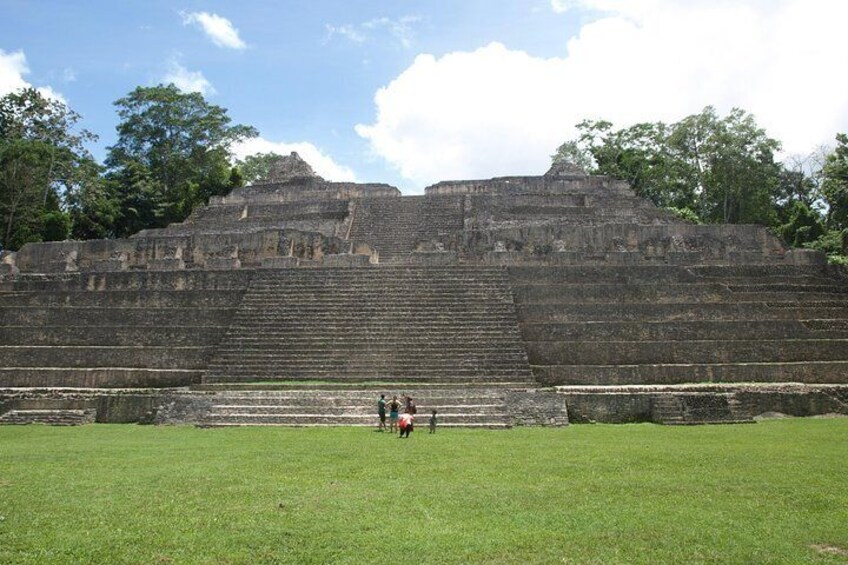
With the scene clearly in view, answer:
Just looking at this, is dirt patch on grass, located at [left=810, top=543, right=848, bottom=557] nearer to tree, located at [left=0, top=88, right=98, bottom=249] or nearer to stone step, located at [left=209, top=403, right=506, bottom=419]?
stone step, located at [left=209, top=403, right=506, bottom=419]

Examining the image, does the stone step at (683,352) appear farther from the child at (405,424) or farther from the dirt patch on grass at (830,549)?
the dirt patch on grass at (830,549)

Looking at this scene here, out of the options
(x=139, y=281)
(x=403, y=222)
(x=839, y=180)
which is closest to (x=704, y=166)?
(x=839, y=180)

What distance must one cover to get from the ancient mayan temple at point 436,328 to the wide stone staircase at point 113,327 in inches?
2.0

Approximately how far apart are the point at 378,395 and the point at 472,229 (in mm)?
11224

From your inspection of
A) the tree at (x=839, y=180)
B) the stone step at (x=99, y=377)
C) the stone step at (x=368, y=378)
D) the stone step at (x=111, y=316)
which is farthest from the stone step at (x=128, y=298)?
the tree at (x=839, y=180)

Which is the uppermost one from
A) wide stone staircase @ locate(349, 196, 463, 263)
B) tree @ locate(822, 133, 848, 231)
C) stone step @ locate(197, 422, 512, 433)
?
tree @ locate(822, 133, 848, 231)

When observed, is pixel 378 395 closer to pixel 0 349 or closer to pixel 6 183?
pixel 0 349

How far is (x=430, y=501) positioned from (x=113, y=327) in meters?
14.8

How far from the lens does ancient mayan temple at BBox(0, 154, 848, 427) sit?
14.6 meters

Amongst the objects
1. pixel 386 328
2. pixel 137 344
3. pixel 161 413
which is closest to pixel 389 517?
pixel 161 413

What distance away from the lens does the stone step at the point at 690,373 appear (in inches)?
628

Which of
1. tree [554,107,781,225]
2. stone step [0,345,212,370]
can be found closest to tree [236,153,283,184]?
tree [554,107,781,225]

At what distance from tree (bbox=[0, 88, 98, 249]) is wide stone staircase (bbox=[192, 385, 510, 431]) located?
2153 cm

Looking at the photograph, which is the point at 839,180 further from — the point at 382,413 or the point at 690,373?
the point at 382,413
